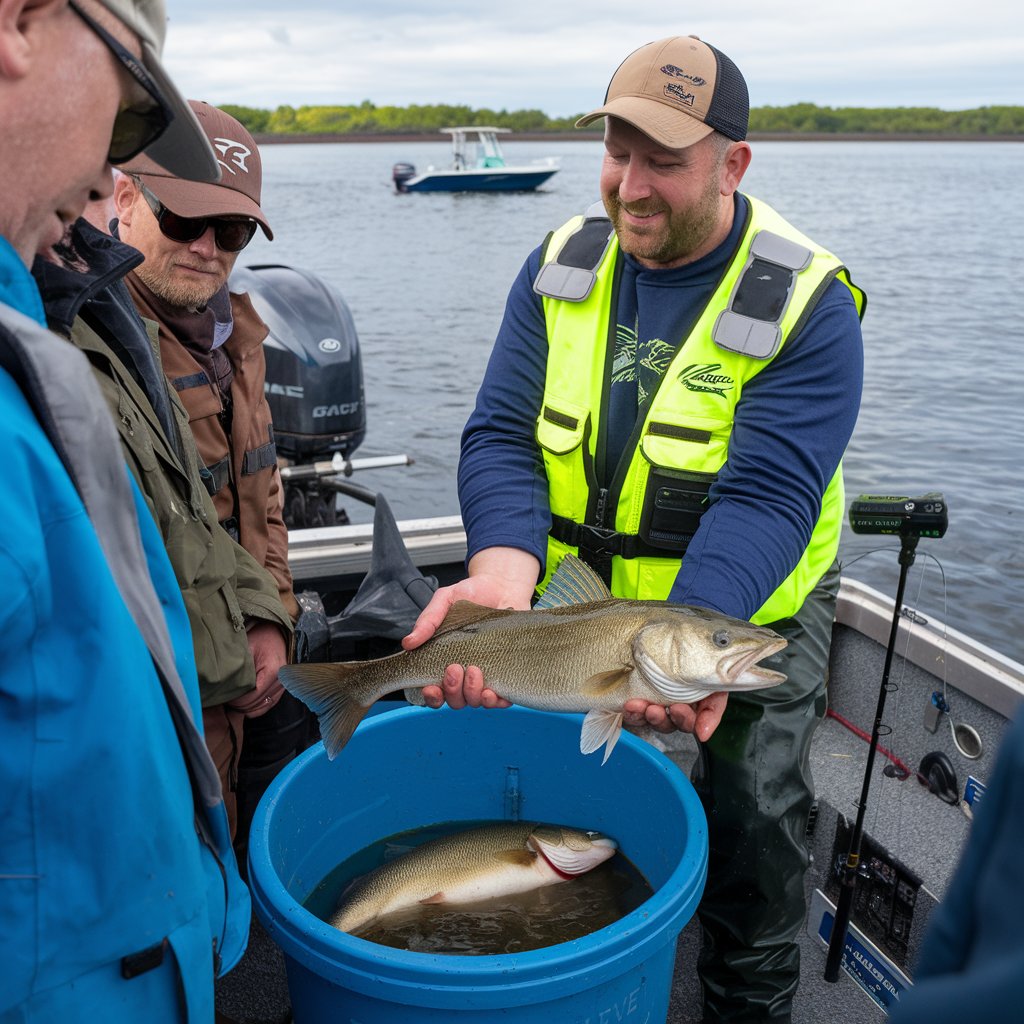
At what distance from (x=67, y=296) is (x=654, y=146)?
1.86 m

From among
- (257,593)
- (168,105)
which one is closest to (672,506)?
(257,593)

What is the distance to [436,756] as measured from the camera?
10.4 feet

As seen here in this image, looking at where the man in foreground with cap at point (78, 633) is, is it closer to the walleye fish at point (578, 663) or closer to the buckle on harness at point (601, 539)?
the walleye fish at point (578, 663)

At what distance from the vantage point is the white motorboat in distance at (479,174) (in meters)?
46.7

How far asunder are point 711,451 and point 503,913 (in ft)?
4.95

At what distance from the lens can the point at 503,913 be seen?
2.98 m

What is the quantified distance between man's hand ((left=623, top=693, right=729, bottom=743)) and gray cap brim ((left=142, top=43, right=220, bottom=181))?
5.31 ft

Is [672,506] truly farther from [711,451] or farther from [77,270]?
[77,270]

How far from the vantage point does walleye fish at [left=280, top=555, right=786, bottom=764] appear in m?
2.49

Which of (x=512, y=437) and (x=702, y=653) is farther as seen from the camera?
(x=512, y=437)

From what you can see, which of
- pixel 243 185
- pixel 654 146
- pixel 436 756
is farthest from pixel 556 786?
pixel 243 185

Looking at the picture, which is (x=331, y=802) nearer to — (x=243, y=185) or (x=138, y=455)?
(x=138, y=455)

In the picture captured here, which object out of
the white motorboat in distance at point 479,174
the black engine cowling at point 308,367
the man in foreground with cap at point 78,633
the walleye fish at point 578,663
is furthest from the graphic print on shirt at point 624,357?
the white motorboat in distance at point 479,174

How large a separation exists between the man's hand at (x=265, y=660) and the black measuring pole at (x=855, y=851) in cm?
194
